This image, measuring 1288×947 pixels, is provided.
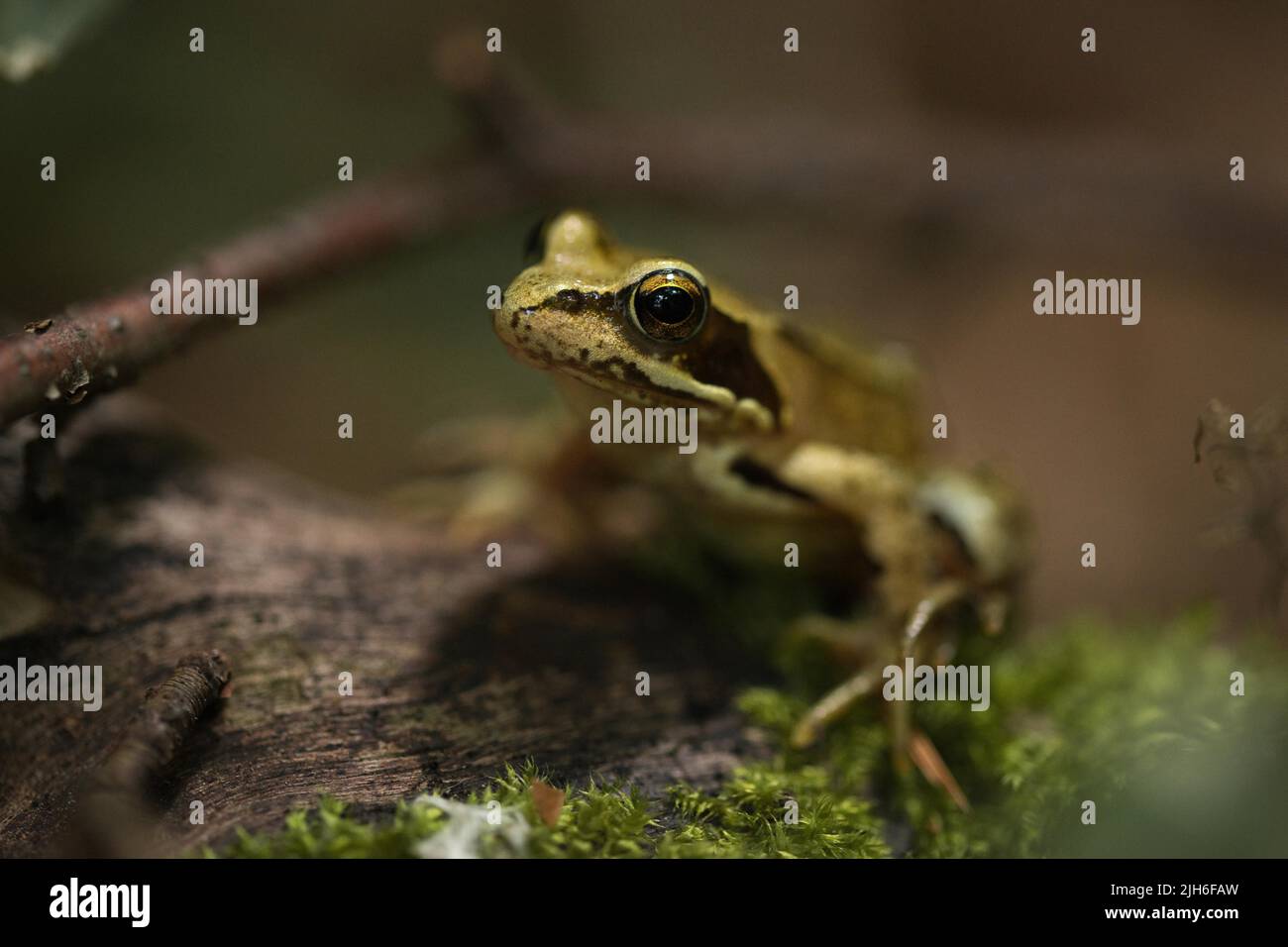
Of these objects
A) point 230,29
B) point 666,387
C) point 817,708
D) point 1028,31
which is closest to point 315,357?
point 230,29

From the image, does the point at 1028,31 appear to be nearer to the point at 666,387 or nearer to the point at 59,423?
the point at 666,387
